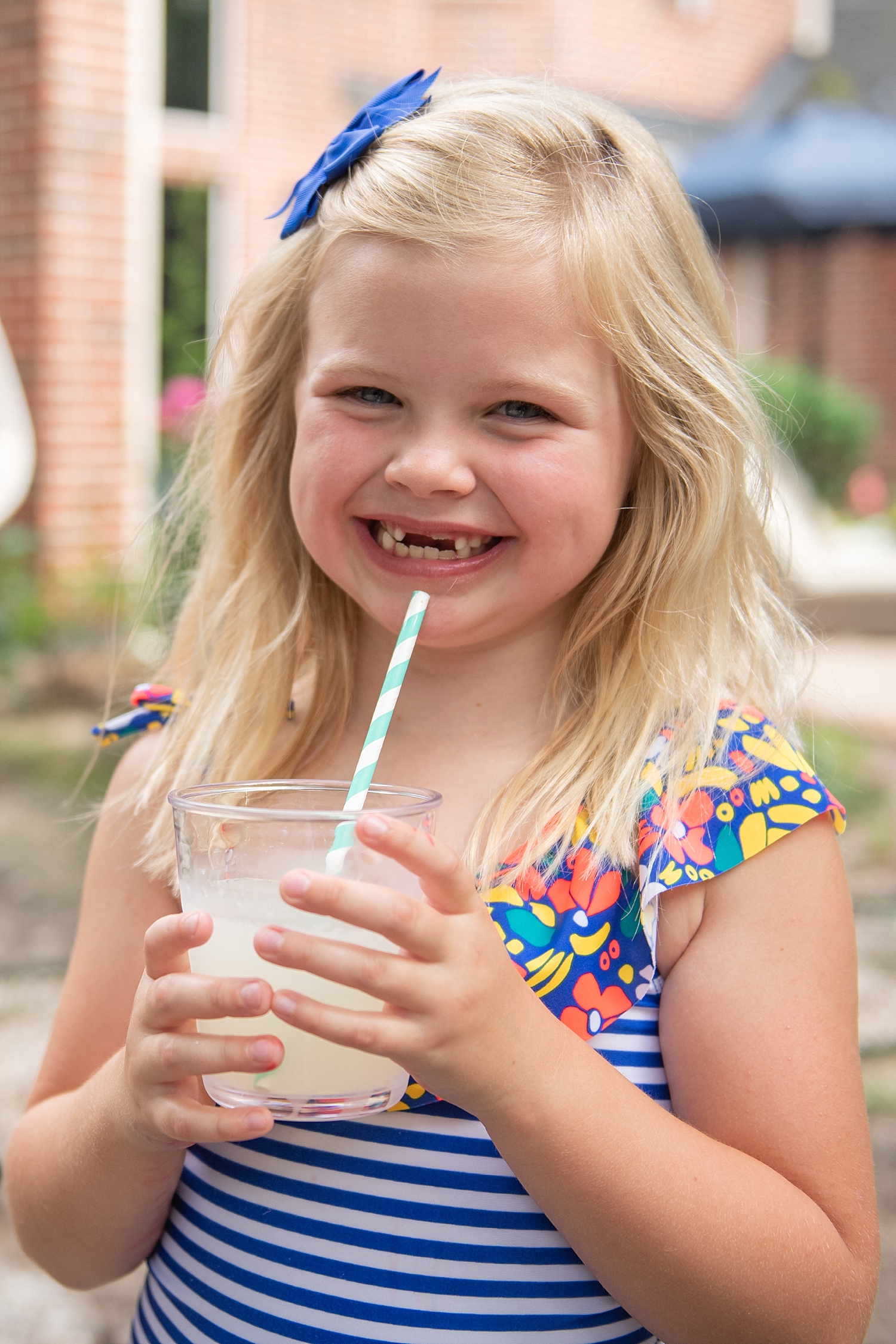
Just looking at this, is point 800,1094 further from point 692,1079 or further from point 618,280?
point 618,280

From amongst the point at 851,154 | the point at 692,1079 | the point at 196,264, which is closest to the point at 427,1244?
the point at 692,1079

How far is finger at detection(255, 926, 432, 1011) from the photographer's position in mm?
1001

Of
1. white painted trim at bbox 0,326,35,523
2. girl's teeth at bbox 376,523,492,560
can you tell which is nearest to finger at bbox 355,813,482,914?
girl's teeth at bbox 376,523,492,560

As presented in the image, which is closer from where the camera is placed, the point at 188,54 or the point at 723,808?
the point at 723,808

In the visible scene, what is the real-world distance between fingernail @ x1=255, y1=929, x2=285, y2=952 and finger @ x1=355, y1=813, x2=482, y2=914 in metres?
0.10

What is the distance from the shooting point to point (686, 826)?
1365 mm

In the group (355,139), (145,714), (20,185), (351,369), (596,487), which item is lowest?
(145,714)

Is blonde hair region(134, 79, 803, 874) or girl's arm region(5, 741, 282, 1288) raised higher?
blonde hair region(134, 79, 803, 874)

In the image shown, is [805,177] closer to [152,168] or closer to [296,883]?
[152,168]

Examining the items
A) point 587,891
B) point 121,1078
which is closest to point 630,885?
point 587,891

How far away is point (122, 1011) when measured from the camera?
1.50m

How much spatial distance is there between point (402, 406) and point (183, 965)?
617 mm

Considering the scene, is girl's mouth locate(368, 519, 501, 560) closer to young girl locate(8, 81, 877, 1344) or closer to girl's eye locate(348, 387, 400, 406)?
young girl locate(8, 81, 877, 1344)

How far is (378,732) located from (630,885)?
1.14ft
